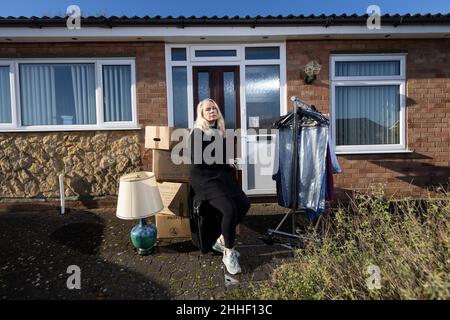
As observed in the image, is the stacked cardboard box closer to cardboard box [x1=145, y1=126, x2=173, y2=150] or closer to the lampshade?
cardboard box [x1=145, y1=126, x2=173, y2=150]

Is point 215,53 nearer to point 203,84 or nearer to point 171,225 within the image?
point 203,84

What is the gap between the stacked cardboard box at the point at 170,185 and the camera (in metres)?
3.80

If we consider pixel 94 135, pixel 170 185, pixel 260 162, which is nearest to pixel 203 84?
pixel 260 162

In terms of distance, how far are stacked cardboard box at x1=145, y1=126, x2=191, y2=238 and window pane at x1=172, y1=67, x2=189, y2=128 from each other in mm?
1770

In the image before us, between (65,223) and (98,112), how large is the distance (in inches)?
81.9

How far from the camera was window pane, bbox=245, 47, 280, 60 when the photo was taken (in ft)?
18.0

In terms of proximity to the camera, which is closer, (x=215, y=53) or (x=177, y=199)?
(x=177, y=199)

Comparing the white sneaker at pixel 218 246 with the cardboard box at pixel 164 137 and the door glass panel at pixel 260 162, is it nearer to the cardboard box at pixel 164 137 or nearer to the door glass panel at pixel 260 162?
the cardboard box at pixel 164 137

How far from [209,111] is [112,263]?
6.77ft

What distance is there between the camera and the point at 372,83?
5.60 meters

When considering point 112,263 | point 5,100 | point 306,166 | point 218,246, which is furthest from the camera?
point 5,100

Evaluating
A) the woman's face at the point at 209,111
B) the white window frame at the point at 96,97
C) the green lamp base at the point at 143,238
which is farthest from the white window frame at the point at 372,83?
the green lamp base at the point at 143,238

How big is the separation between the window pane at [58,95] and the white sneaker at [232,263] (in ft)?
12.9

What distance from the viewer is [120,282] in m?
2.93
